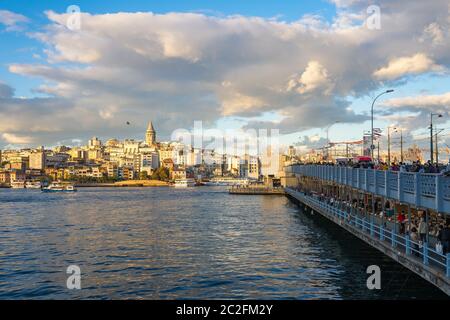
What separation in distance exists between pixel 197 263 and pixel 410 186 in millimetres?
15743

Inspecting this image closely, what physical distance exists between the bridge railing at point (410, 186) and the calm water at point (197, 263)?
468 cm

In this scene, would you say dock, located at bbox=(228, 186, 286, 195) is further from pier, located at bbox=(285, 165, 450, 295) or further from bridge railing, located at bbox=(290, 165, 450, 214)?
bridge railing, located at bbox=(290, 165, 450, 214)

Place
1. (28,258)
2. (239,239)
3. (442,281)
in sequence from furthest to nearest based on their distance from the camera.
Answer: (239,239) → (28,258) → (442,281)

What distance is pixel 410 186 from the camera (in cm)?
2666

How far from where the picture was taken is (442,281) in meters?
20.5

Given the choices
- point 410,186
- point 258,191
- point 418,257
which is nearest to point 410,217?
point 410,186

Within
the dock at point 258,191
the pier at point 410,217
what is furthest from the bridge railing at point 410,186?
the dock at point 258,191

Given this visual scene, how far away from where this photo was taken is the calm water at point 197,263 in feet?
88.3

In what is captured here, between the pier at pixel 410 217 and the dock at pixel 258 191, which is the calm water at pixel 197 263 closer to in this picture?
the pier at pixel 410 217
